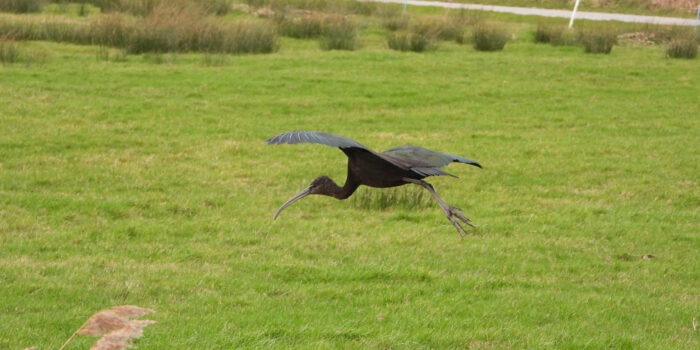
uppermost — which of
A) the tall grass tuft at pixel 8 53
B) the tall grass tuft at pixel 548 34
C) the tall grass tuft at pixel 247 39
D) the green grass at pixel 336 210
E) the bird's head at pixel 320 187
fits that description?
the bird's head at pixel 320 187

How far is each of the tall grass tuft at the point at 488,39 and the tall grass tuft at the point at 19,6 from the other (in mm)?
12665

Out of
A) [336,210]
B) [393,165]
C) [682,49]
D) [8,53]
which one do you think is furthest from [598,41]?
[393,165]

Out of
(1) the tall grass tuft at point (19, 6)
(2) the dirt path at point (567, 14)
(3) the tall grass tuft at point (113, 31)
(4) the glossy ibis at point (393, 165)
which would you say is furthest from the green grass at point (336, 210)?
(2) the dirt path at point (567, 14)

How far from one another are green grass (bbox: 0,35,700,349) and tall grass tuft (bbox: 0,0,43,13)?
205 inches

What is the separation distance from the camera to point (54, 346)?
5.98 metres

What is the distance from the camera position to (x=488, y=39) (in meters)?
24.0

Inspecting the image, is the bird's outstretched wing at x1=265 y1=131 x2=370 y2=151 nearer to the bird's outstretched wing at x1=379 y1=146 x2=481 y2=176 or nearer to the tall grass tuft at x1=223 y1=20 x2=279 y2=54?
the bird's outstretched wing at x1=379 y1=146 x2=481 y2=176

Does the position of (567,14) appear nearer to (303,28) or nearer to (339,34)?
(303,28)

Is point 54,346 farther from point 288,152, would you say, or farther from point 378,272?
point 288,152

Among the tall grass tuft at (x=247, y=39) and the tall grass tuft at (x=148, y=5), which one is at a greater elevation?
the tall grass tuft at (x=148, y=5)

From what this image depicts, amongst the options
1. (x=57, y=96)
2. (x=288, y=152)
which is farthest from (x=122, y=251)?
(x=57, y=96)

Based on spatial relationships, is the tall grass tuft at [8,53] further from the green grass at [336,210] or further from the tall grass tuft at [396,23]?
the tall grass tuft at [396,23]

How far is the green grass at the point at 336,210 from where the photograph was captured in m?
6.97

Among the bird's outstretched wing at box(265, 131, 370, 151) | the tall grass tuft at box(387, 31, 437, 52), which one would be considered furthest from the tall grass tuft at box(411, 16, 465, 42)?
the bird's outstretched wing at box(265, 131, 370, 151)
